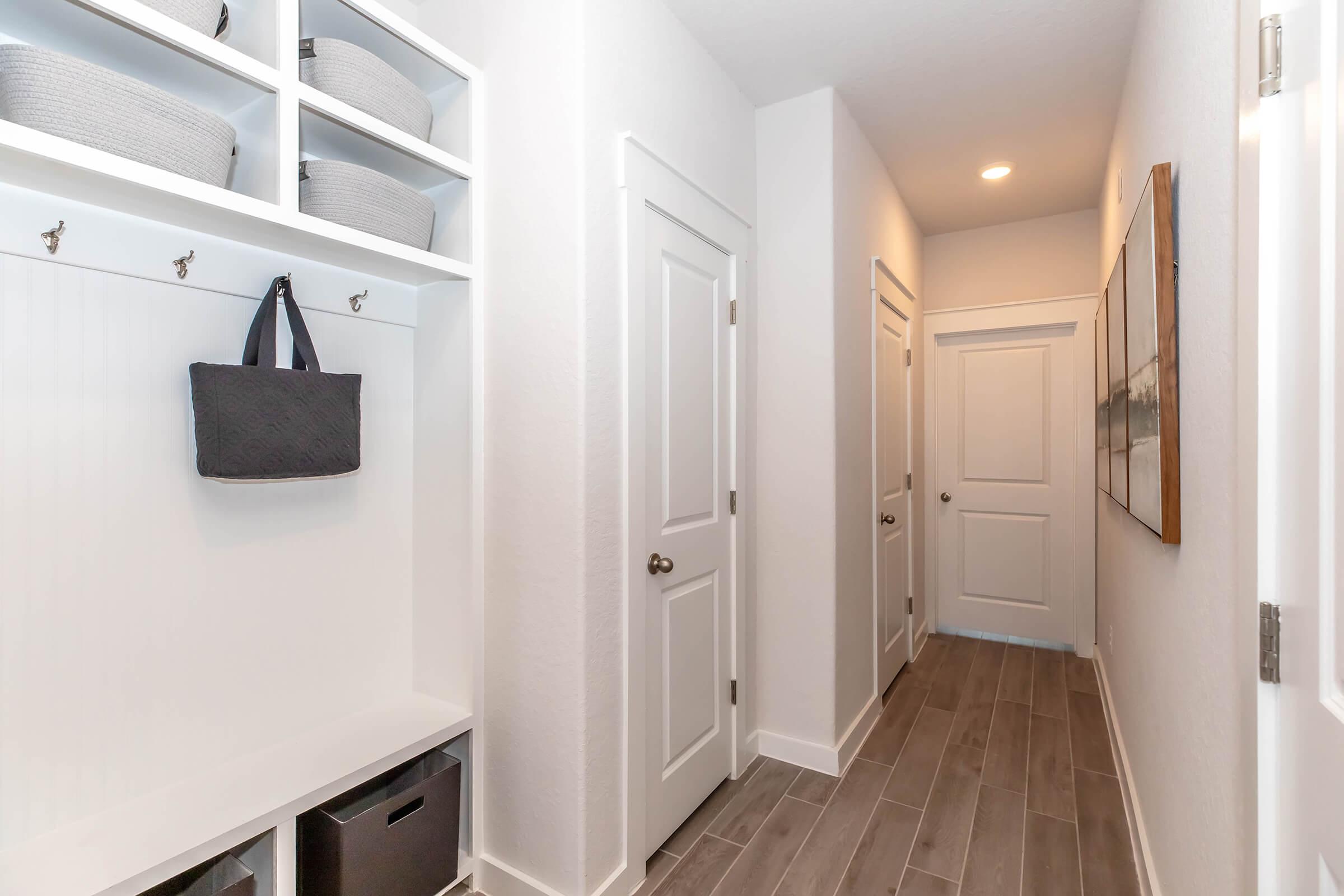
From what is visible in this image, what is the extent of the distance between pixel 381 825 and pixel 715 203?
2.08m

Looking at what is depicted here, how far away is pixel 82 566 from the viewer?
128 centimetres

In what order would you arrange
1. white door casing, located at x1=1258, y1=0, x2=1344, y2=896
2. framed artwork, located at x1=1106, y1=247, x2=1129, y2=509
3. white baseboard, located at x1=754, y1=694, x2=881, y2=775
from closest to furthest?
1. white door casing, located at x1=1258, y1=0, x2=1344, y2=896
2. framed artwork, located at x1=1106, y1=247, x2=1129, y2=509
3. white baseboard, located at x1=754, y1=694, x2=881, y2=775

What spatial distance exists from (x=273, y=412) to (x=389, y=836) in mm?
1040

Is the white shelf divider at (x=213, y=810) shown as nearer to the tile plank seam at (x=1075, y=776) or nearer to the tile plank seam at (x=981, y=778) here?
the tile plank seam at (x=981, y=778)

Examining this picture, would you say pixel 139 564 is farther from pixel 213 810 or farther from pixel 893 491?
pixel 893 491

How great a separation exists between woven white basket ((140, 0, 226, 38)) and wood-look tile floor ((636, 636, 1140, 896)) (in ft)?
7.57

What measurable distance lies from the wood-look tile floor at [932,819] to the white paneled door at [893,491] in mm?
435

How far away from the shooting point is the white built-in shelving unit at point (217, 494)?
1.20m

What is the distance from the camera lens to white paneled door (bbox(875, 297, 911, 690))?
3.06m

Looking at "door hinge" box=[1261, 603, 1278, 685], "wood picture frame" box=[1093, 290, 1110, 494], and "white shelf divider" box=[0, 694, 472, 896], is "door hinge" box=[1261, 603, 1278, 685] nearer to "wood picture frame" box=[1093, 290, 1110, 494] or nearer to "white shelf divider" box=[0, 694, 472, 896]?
"white shelf divider" box=[0, 694, 472, 896]

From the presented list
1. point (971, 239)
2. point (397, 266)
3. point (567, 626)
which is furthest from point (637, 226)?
point (971, 239)

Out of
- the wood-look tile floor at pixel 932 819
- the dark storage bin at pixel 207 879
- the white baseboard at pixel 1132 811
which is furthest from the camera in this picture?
the wood-look tile floor at pixel 932 819

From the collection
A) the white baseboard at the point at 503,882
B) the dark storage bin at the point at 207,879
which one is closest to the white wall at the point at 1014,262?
the white baseboard at the point at 503,882

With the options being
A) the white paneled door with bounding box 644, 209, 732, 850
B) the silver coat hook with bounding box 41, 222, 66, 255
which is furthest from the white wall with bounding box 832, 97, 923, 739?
the silver coat hook with bounding box 41, 222, 66, 255
